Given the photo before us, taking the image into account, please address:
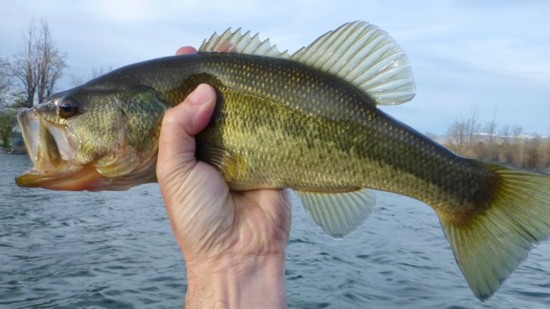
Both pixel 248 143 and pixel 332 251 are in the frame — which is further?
pixel 332 251

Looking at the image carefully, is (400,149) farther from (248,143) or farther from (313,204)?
(248,143)

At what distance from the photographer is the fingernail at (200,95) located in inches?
127

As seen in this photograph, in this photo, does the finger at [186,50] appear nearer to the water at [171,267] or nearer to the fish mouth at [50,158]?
the fish mouth at [50,158]

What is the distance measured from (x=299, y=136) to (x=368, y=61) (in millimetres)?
655

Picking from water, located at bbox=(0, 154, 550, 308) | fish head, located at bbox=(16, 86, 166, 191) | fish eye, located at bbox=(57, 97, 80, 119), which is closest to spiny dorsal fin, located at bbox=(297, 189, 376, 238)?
fish head, located at bbox=(16, 86, 166, 191)

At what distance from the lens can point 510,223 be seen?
3.13 metres

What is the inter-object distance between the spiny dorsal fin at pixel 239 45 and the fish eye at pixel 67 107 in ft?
2.85

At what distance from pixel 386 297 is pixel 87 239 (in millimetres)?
7715

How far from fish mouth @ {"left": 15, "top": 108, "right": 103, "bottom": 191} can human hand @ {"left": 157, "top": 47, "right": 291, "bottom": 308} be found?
50 centimetres

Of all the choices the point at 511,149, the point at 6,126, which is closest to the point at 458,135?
the point at 511,149

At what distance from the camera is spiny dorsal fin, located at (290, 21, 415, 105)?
134 inches

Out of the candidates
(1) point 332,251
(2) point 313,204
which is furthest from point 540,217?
(1) point 332,251

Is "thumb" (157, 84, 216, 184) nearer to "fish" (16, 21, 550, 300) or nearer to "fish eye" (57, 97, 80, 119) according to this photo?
"fish" (16, 21, 550, 300)

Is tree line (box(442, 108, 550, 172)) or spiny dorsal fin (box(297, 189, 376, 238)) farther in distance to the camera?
tree line (box(442, 108, 550, 172))
